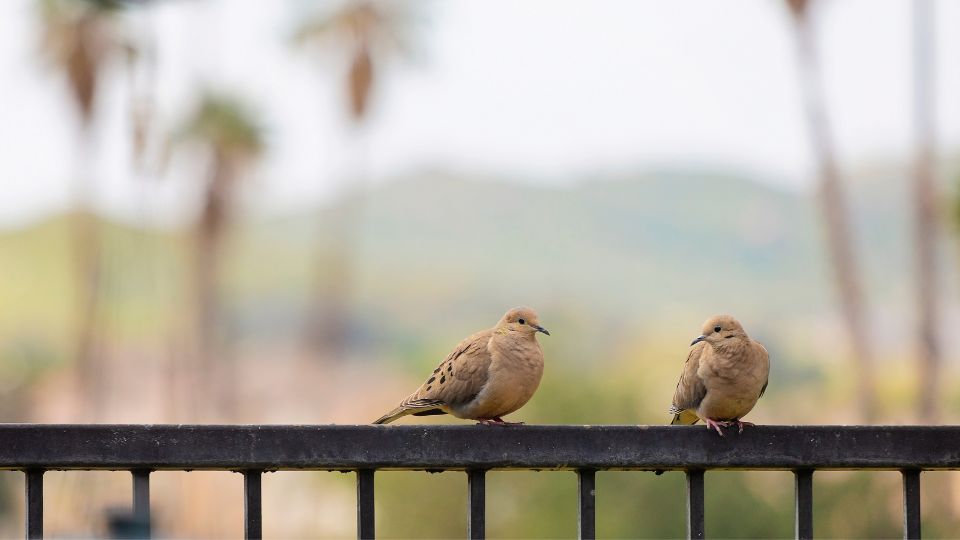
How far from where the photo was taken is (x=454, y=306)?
7190 inches

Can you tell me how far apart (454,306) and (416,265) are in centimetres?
1478

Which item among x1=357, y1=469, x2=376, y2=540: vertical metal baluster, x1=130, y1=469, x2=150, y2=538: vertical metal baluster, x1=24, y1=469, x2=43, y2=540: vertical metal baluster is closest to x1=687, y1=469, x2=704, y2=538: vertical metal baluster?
x1=357, y1=469, x2=376, y2=540: vertical metal baluster

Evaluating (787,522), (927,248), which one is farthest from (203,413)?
(927,248)

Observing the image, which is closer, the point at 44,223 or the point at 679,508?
the point at 679,508

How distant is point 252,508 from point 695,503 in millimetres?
1032

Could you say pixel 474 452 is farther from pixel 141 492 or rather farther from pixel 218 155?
pixel 218 155

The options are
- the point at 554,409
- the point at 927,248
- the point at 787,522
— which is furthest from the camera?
the point at 554,409

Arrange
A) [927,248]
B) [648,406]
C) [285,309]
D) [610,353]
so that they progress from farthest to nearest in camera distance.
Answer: [285,309] → [610,353] → [648,406] → [927,248]

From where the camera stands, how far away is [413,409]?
4.75m

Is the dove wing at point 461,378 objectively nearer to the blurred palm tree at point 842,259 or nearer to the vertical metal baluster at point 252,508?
the vertical metal baluster at point 252,508

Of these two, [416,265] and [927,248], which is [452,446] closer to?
[927,248]

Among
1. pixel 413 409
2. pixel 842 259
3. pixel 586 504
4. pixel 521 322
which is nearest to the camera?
pixel 586 504

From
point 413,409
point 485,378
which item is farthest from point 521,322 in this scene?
point 413,409

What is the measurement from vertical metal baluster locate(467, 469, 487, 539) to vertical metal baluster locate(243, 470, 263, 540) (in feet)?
1.55
